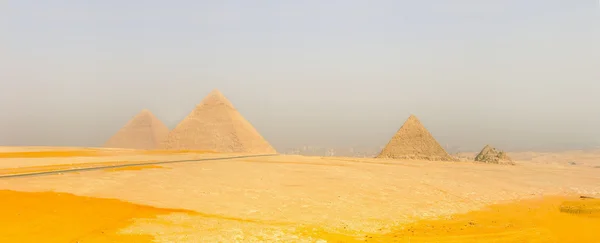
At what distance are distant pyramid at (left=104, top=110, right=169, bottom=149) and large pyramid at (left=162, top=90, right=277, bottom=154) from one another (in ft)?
38.7

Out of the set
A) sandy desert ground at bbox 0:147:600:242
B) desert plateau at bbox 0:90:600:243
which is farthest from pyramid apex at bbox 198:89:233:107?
sandy desert ground at bbox 0:147:600:242

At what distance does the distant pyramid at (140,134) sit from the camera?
269 feet

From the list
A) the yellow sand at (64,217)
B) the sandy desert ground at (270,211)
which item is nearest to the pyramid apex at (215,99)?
the sandy desert ground at (270,211)

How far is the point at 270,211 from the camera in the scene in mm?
12961

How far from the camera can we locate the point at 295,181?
20500 millimetres

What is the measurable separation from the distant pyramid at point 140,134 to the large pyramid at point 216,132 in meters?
11.8

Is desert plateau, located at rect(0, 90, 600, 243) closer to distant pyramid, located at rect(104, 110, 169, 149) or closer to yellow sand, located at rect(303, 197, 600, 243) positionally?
yellow sand, located at rect(303, 197, 600, 243)

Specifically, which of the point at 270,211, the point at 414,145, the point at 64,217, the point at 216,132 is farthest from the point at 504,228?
the point at 216,132

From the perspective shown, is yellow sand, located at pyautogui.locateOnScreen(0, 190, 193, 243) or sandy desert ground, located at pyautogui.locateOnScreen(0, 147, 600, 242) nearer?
yellow sand, located at pyautogui.locateOnScreen(0, 190, 193, 243)

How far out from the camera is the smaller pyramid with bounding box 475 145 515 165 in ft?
161

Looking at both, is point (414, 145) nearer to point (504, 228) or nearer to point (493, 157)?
point (493, 157)

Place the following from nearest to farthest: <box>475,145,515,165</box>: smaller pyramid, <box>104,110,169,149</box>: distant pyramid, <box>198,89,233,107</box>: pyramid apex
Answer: <box>475,145,515,165</box>: smaller pyramid < <box>198,89,233,107</box>: pyramid apex < <box>104,110,169,149</box>: distant pyramid

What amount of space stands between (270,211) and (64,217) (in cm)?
559

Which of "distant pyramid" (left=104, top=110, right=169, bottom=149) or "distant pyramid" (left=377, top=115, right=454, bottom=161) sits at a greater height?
"distant pyramid" (left=104, top=110, right=169, bottom=149)
